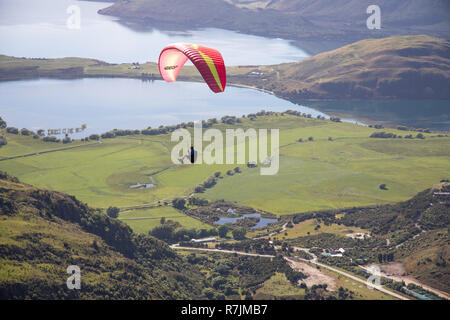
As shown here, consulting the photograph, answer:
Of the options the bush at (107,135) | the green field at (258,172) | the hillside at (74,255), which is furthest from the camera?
the bush at (107,135)

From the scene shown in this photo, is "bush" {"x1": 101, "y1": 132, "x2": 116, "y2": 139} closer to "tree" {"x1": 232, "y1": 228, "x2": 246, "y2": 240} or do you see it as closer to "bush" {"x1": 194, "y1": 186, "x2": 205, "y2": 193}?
"bush" {"x1": 194, "y1": 186, "x2": 205, "y2": 193}

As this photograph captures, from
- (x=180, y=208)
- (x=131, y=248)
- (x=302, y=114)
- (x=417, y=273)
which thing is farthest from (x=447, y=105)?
(x=131, y=248)

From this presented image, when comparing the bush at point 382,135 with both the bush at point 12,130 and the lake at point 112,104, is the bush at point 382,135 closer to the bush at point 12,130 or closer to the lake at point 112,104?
the lake at point 112,104

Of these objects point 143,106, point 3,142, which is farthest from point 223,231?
point 143,106

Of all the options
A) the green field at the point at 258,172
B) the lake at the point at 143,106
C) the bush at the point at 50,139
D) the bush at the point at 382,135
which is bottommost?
the green field at the point at 258,172

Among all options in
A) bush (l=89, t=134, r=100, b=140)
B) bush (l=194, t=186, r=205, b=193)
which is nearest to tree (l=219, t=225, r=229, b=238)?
bush (l=194, t=186, r=205, b=193)

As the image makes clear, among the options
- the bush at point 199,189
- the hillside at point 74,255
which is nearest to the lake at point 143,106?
the bush at point 199,189

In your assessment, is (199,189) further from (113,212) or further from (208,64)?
(208,64)
